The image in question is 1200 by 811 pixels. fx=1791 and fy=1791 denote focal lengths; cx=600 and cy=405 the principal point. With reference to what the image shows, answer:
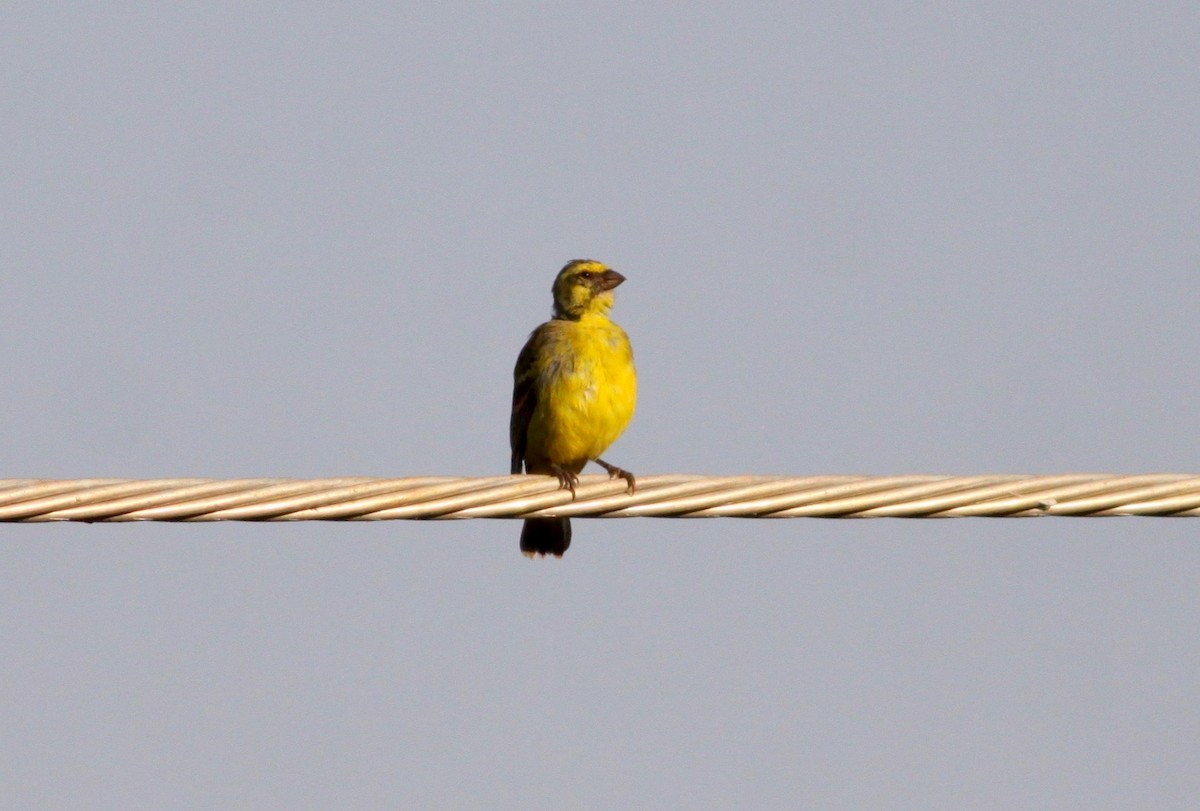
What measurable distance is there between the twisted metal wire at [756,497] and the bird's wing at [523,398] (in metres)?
3.76

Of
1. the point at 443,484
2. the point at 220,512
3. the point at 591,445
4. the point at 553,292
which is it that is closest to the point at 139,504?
the point at 220,512

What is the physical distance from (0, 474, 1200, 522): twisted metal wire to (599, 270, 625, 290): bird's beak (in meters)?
4.43

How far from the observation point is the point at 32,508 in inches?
207

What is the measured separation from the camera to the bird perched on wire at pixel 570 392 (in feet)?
30.2

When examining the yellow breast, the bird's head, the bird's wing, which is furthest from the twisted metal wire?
the bird's head

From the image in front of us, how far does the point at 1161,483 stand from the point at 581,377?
414 centimetres

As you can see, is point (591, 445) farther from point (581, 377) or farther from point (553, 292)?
point (553, 292)

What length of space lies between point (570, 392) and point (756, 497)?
369 centimetres

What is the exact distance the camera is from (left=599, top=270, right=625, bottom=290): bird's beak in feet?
33.3

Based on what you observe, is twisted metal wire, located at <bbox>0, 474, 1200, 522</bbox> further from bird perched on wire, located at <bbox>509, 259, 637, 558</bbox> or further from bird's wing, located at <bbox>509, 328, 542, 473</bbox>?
bird's wing, located at <bbox>509, 328, 542, 473</bbox>

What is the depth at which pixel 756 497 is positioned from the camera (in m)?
5.65

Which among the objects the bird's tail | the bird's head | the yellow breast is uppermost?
the bird's head

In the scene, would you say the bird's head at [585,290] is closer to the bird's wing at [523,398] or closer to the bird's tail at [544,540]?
the bird's wing at [523,398]

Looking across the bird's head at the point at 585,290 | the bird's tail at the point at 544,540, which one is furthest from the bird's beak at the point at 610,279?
the bird's tail at the point at 544,540
